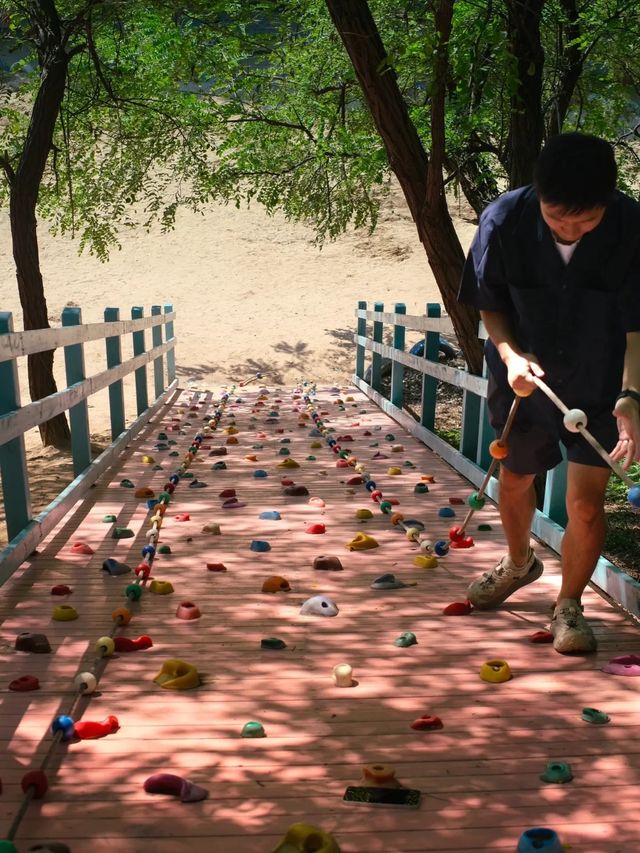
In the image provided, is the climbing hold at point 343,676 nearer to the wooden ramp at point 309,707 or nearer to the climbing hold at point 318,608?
the wooden ramp at point 309,707

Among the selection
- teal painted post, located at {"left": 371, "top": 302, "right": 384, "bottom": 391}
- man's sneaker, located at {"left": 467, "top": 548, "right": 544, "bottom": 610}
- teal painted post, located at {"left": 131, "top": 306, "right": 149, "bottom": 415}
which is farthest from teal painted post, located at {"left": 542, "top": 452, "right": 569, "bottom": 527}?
teal painted post, located at {"left": 371, "top": 302, "right": 384, "bottom": 391}

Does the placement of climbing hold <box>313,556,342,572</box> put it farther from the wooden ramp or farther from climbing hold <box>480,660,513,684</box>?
climbing hold <box>480,660,513,684</box>

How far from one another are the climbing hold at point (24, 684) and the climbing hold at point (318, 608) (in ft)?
3.94

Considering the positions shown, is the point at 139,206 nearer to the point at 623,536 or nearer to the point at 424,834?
the point at 623,536

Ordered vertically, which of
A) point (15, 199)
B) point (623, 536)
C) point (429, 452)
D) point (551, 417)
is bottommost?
point (623, 536)

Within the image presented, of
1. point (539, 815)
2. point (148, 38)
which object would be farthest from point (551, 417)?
point (148, 38)

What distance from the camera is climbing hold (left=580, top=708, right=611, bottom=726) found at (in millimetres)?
2883

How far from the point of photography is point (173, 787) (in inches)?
97.3

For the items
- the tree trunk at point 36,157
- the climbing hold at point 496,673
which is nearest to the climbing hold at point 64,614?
the climbing hold at point 496,673

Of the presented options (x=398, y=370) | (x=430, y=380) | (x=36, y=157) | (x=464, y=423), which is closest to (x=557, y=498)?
(x=464, y=423)

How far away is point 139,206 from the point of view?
129 ft

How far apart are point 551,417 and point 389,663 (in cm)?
110

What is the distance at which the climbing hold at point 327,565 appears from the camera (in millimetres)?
4566

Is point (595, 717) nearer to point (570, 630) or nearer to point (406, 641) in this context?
point (570, 630)
